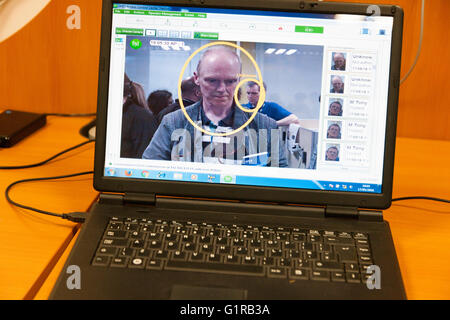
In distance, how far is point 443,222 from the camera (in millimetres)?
A: 844

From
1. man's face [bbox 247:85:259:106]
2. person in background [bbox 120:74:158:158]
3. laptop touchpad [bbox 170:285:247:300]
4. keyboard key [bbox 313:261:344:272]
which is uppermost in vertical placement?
man's face [bbox 247:85:259:106]

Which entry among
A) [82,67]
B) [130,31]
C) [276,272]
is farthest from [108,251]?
[82,67]

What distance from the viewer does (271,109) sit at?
2.62 ft

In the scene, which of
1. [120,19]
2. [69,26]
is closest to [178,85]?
[120,19]

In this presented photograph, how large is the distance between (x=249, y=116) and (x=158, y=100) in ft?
0.47

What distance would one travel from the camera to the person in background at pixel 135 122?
2.63 feet

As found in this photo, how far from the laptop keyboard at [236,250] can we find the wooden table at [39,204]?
0.08 meters

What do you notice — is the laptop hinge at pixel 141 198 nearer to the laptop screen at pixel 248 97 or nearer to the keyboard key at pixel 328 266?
the laptop screen at pixel 248 97

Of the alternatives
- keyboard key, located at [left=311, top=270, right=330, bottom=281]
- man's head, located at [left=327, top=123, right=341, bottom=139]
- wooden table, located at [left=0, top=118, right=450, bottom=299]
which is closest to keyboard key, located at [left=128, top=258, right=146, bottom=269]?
wooden table, located at [left=0, top=118, right=450, bottom=299]

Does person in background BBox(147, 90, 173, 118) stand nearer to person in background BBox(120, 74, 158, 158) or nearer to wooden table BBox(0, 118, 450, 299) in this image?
person in background BBox(120, 74, 158, 158)

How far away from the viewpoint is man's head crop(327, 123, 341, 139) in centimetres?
79
